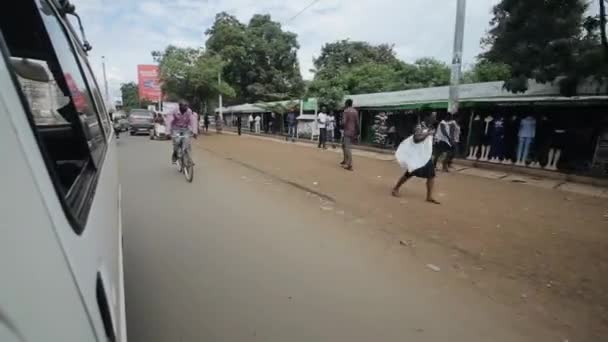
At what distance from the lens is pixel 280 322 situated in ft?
8.56

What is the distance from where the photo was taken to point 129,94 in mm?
88750

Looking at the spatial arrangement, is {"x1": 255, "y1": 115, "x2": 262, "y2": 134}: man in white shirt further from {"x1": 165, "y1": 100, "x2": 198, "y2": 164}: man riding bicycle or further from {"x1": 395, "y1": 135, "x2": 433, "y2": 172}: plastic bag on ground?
{"x1": 395, "y1": 135, "x2": 433, "y2": 172}: plastic bag on ground

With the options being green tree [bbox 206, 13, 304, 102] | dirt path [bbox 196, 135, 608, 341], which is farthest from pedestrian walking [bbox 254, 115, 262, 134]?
dirt path [bbox 196, 135, 608, 341]

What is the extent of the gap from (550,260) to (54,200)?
4.53m

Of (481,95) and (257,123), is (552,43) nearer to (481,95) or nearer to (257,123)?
(481,95)

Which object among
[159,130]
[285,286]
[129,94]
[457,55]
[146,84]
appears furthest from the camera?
[129,94]

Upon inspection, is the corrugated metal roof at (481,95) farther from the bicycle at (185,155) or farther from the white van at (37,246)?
the white van at (37,246)

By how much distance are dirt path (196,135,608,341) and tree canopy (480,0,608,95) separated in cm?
334

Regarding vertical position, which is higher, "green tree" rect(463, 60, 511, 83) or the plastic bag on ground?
"green tree" rect(463, 60, 511, 83)

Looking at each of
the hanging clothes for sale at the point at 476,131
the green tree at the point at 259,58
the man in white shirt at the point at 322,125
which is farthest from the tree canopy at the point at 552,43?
the green tree at the point at 259,58

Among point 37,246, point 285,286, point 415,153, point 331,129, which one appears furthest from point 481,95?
point 37,246

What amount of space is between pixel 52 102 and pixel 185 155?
637 centimetres

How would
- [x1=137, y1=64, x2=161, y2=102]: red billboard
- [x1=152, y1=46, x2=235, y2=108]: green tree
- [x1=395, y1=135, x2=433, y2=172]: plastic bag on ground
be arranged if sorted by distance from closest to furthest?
[x1=395, y1=135, x2=433, y2=172]: plastic bag on ground → [x1=152, y1=46, x2=235, y2=108]: green tree → [x1=137, y1=64, x2=161, y2=102]: red billboard

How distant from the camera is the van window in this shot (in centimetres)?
108
